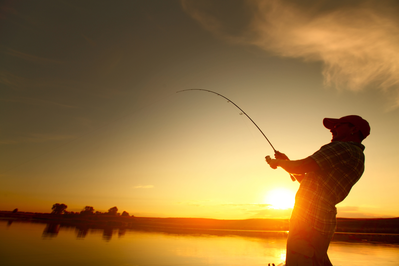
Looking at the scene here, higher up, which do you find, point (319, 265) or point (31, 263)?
point (319, 265)

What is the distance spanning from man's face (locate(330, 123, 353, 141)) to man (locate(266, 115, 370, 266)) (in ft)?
0.72

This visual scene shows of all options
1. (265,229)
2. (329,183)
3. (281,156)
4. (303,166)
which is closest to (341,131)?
(329,183)

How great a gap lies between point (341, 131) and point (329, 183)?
2.46ft

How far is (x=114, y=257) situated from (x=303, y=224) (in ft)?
65.0

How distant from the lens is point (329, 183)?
2258 mm

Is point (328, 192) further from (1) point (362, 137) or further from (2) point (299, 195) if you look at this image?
(1) point (362, 137)

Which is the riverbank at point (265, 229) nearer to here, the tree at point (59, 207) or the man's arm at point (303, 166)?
the tree at point (59, 207)

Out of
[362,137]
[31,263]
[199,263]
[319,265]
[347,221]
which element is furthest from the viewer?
[347,221]

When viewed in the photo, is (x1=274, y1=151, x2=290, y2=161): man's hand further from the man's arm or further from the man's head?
the man's arm

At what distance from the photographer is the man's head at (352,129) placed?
251 cm

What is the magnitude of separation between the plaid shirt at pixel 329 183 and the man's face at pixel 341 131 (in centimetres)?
23

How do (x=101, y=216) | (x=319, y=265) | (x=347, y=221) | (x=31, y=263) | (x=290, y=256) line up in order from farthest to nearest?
1. (x=101, y=216)
2. (x=347, y=221)
3. (x=31, y=263)
4. (x=290, y=256)
5. (x=319, y=265)

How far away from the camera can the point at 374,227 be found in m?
76.1

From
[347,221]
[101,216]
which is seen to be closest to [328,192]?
[347,221]
